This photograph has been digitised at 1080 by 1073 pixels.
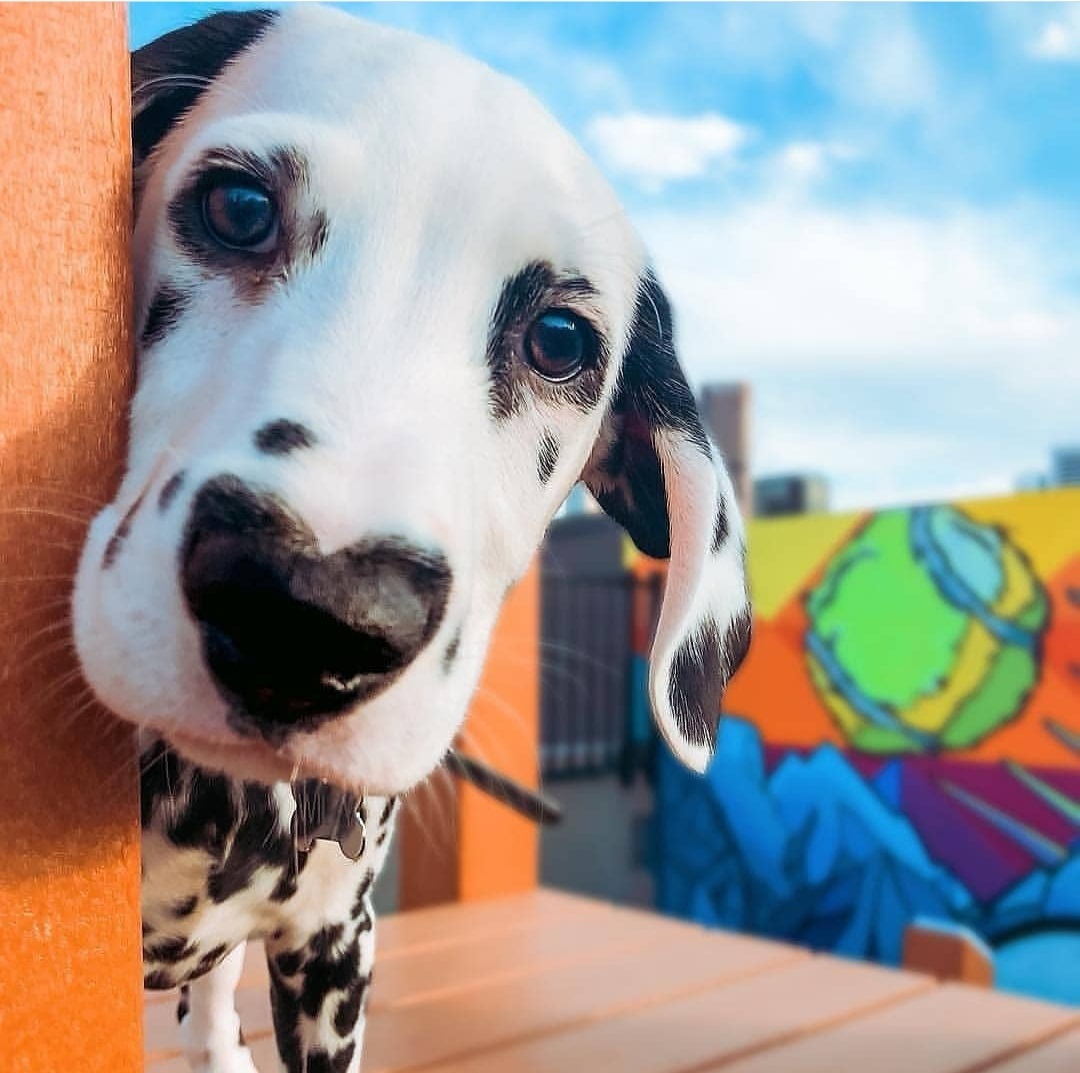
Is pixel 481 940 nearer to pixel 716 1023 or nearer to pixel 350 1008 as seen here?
pixel 716 1023

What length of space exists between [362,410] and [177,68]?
25cm

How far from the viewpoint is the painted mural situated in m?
3.17

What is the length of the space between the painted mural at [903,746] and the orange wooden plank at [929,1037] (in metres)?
1.52

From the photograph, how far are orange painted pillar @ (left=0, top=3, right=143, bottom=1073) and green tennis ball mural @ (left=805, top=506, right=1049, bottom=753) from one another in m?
3.15

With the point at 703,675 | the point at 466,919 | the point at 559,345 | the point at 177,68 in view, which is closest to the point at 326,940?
the point at 703,675

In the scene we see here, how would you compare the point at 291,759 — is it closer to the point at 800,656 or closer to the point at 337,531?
the point at 337,531

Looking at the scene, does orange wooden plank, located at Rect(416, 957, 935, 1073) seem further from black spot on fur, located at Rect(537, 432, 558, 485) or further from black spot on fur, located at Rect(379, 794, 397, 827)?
black spot on fur, located at Rect(537, 432, 558, 485)

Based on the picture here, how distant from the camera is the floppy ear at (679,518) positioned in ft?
1.90

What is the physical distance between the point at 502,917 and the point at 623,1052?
2.22 ft

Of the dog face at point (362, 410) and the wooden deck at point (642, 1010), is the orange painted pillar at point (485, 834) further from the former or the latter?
the dog face at point (362, 410)

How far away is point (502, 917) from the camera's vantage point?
1.85 meters

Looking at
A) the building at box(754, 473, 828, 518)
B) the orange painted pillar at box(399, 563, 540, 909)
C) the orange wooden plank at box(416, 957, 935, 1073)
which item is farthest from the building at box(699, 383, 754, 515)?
the orange wooden plank at box(416, 957, 935, 1073)

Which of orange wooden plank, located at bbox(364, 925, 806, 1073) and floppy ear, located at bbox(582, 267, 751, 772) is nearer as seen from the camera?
floppy ear, located at bbox(582, 267, 751, 772)

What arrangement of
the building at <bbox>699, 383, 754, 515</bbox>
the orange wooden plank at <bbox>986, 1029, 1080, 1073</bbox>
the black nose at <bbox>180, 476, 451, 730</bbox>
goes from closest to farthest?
the black nose at <bbox>180, 476, 451, 730</bbox>, the orange wooden plank at <bbox>986, 1029, 1080, 1073</bbox>, the building at <bbox>699, 383, 754, 515</bbox>
